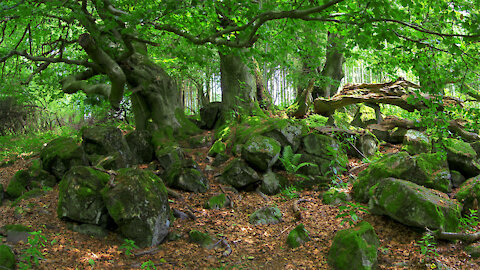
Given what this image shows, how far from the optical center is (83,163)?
7.84 meters

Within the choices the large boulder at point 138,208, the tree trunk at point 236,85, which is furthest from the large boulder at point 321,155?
the large boulder at point 138,208

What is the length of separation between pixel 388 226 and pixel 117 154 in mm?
6872

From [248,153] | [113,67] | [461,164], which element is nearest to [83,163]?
[113,67]

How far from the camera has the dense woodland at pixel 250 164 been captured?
4.64 m

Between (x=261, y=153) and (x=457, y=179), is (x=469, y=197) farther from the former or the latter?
(x=261, y=153)

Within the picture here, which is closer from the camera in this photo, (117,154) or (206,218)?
(206,218)

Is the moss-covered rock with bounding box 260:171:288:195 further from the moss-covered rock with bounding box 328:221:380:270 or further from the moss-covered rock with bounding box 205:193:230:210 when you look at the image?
the moss-covered rock with bounding box 328:221:380:270

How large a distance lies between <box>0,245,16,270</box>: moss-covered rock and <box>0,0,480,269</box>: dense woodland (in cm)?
3

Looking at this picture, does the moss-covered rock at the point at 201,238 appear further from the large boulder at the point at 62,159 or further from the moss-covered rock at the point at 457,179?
the moss-covered rock at the point at 457,179

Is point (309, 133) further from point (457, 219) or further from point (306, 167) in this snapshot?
point (457, 219)

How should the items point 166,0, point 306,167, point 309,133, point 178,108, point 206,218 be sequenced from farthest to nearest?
point 178,108 → point 309,133 → point 306,167 → point 206,218 → point 166,0

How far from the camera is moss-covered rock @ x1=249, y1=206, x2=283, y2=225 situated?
6.45 meters

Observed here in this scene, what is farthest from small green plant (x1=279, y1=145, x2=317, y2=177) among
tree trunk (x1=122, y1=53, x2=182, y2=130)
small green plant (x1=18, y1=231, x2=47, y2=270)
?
small green plant (x1=18, y1=231, x2=47, y2=270)

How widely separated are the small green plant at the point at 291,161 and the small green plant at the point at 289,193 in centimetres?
51
